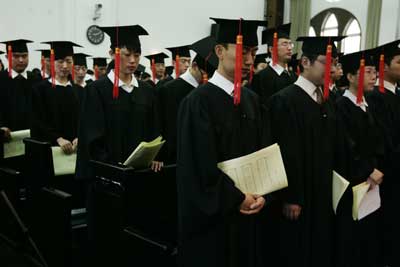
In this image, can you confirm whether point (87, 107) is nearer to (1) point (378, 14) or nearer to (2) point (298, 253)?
(2) point (298, 253)

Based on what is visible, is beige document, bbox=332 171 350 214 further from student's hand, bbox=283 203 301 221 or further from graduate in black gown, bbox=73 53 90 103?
graduate in black gown, bbox=73 53 90 103

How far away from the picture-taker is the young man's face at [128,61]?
3.44 meters

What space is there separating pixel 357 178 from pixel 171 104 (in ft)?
6.48

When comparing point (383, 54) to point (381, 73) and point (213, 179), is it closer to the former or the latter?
point (381, 73)

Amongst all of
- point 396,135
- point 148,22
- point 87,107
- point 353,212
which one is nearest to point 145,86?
point 87,107

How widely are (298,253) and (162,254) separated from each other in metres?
1.03

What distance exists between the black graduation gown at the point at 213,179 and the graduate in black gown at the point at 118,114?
1071mm

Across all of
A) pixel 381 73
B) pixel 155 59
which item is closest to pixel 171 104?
pixel 381 73

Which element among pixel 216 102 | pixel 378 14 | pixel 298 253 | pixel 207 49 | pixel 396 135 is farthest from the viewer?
pixel 378 14

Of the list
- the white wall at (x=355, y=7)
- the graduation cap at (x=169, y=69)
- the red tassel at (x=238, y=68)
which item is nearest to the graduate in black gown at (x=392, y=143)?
the red tassel at (x=238, y=68)

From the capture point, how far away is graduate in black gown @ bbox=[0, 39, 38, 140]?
5441 millimetres

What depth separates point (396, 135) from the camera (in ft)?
12.4

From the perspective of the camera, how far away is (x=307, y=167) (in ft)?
9.39

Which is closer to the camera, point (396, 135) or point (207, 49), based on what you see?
point (207, 49)
